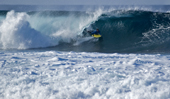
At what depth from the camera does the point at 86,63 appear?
605 cm

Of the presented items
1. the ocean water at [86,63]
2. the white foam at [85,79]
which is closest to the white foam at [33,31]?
the ocean water at [86,63]

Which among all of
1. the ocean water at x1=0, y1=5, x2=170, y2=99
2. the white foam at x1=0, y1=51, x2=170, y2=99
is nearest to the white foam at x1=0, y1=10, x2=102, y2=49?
the ocean water at x1=0, y1=5, x2=170, y2=99

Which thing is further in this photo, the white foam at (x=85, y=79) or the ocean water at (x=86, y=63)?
the ocean water at (x=86, y=63)

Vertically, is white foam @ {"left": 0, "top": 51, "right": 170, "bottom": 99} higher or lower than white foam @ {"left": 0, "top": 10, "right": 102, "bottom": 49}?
lower

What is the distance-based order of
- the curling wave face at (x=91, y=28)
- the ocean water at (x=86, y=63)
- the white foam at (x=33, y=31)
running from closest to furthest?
the ocean water at (x=86, y=63) < the curling wave face at (x=91, y=28) < the white foam at (x=33, y=31)

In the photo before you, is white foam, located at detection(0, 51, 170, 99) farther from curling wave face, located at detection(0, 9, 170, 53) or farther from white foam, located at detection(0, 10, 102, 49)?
white foam, located at detection(0, 10, 102, 49)

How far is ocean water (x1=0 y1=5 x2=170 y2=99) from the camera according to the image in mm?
3961

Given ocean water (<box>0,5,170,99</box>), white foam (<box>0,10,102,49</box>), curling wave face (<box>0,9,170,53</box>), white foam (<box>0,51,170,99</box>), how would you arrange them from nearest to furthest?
white foam (<box>0,51,170,99</box>), ocean water (<box>0,5,170,99</box>), curling wave face (<box>0,9,170,53</box>), white foam (<box>0,10,102,49</box>)

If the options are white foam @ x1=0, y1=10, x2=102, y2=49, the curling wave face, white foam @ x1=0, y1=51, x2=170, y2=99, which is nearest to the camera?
white foam @ x1=0, y1=51, x2=170, y2=99

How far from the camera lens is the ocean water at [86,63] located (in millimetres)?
3961

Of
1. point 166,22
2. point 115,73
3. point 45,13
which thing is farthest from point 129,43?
point 45,13

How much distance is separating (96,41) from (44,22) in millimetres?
5529

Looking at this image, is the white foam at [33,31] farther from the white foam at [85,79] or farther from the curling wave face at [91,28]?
the white foam at [85,79]

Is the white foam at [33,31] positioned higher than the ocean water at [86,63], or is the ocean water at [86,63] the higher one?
the white foam at [33,31]
